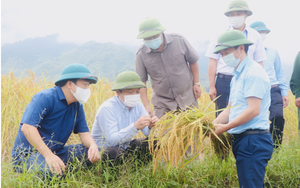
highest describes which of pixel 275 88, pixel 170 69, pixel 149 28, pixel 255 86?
pixel 149 28

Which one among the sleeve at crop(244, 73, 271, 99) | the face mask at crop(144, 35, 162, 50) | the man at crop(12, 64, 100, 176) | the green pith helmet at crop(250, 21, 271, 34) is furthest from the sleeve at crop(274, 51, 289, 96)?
the man at crop(12, 64, 100, 176)

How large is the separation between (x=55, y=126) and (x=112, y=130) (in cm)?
69

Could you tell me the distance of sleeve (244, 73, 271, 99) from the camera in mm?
2684

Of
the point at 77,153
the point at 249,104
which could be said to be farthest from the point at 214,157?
the point at 77,153

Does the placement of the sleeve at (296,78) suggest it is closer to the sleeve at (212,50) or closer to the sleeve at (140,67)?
the sleeve at (212,50)

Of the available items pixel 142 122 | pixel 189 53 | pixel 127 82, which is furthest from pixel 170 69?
pixel 142 122

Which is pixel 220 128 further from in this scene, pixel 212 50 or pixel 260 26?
pixel 260 26

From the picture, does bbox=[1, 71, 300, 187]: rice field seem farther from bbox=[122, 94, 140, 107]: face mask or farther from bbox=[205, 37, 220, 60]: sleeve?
bbox=[205, 37, 220, 60]: sleeve

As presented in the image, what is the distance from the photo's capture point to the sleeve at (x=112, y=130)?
3467 mm

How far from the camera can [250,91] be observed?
2703mm

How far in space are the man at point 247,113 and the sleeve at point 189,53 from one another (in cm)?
154

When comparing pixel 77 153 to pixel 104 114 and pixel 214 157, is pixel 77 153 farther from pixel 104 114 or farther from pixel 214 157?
pixel 214 157

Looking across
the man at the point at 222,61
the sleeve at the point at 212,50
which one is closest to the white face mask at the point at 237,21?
the man at the point at 222,61

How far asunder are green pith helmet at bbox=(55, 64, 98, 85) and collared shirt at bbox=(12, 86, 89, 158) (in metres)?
0.18
